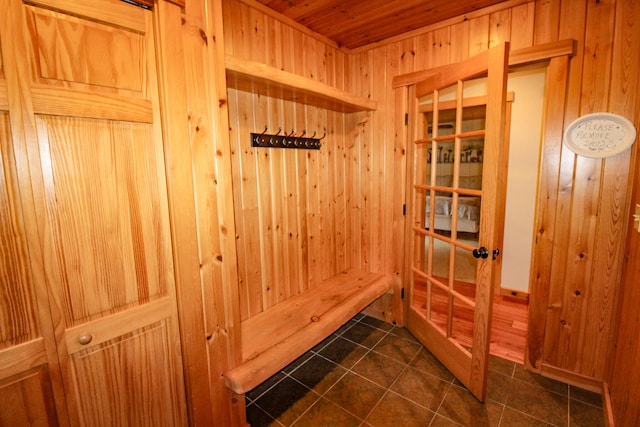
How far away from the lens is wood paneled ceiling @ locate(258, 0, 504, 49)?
6.49 ft

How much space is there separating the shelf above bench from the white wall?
1838 millimetres

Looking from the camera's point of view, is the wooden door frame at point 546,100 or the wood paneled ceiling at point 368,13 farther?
the wood paneled ceiling at point 368,13

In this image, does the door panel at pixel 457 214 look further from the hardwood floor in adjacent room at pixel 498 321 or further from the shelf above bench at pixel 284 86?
the shelf above bench at pixel 284 86

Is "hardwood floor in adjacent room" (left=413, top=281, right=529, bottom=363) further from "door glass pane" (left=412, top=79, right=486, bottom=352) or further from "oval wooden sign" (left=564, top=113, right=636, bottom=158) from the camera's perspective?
"oval wooden sign" (left=564, top=113, right=636, bottom=158)

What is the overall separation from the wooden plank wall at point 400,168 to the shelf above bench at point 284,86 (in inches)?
3.6

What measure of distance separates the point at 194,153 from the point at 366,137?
1.75 m

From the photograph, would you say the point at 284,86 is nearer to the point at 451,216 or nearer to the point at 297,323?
the point at 297,323

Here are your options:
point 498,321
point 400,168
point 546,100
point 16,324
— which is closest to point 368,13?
point 400,168

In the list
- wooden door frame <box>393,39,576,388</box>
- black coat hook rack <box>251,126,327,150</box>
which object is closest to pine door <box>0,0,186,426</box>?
black coat hook rack <box>251,126,327,150</box>

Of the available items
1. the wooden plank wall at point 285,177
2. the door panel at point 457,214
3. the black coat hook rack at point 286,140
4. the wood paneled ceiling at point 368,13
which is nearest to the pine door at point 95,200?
the wooden plank wall at point 285,177

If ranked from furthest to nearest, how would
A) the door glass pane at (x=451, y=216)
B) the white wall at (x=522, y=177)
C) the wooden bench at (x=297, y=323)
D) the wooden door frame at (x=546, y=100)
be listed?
1. the white wall at (x=522, y=177)
2. the door glass pane at (x=451, y=216)
3. the wooden door frame at (x=546, y=100)
4. the wooden bench at (x=297, y=323)

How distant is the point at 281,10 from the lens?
205cm

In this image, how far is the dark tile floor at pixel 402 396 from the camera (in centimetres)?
180

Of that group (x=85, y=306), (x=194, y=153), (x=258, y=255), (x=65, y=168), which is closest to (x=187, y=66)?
(x=194, y=153)
